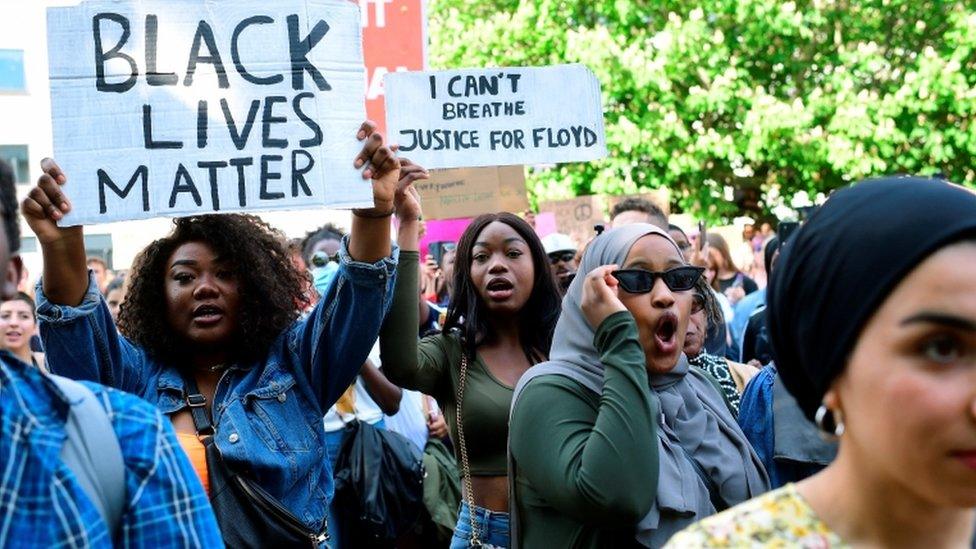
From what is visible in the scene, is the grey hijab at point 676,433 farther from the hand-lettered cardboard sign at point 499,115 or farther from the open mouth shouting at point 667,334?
the hand-lettered cardboard sign at point 499,115

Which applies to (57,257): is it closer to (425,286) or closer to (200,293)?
(200,293)

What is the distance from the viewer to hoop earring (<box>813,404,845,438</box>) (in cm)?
193

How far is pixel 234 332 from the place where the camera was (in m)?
3.91

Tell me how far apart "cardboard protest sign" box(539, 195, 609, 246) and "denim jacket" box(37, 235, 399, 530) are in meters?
7.59

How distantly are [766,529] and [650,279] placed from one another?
1864 millimetres

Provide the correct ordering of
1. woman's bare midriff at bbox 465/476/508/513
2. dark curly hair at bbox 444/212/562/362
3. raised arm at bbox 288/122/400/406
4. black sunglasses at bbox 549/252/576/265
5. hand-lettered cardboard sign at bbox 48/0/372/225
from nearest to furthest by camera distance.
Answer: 1. raised arm at bbox 288/122/400/406
2. hand-lettered cardboard sign at bbox 48/0/372/225
3. woman's bare midriff at bbox 465/476/508/513
4. dark curly hair at bbox 444/212/562/362
5. black sunglasses at bbox 549/252/576/265

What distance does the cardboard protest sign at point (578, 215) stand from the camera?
451 inches

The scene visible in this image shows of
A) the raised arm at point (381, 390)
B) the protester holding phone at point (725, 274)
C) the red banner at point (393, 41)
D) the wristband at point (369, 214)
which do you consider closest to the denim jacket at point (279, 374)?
the wristband at point (369, 214)

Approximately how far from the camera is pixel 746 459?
3.57m

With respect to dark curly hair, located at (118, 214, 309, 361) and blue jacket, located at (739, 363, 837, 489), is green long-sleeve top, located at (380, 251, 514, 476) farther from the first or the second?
blue jacket, located at (739, 363, 837, 489)

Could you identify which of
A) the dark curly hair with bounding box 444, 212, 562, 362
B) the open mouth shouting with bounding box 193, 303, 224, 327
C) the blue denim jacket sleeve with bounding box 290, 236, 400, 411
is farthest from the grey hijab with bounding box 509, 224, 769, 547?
the dark curly hair with bounding box 444, 212, 562, 362

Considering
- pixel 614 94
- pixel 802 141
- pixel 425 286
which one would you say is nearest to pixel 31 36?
pixel 614 94

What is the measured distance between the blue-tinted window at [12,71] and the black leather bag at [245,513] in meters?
27.7

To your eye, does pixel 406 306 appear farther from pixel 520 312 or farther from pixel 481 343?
pixel 520 312
